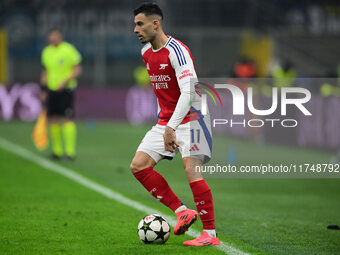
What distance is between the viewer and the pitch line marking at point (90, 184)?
6.48 metres

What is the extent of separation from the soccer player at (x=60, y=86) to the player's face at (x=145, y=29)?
7577 millimetres

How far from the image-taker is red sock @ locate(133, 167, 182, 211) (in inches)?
256

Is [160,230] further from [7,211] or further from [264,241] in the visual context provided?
[7,211]

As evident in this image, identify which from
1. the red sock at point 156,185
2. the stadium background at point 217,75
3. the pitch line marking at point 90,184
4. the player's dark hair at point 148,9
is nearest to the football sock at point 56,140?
the pitch line marking at point 90,184

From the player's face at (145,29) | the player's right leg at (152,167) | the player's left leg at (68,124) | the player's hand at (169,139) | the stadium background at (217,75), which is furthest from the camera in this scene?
the player's left leg at (68,124)

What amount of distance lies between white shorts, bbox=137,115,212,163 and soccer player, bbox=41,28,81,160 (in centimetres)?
742

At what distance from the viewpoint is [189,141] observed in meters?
6.41

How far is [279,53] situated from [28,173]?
20.3m

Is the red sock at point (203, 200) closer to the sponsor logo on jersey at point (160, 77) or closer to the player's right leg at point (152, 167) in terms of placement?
the player's right leg at point (152, 167)

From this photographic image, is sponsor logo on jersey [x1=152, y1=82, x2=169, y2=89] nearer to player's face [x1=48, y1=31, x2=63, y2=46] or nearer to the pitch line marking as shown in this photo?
A: the pitch line marking

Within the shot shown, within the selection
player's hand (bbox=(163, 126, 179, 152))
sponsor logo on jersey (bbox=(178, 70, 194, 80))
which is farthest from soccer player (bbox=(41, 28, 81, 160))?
sponsor logo on jersey (bbox=(178, 70, 194, 80))

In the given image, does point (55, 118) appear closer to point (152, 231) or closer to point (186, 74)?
point (152, 231)

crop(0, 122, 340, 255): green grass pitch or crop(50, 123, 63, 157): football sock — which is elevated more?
crop(50, 123, 63, 157): football sock

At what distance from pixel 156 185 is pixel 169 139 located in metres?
0.55
